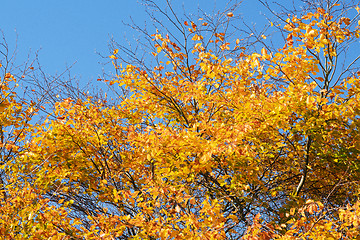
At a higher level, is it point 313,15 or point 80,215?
point 313,15

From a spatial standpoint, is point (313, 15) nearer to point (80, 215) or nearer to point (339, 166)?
point (339, 166)

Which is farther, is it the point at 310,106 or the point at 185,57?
the point at 185,57

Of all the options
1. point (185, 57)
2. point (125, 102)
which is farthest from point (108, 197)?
point (185, 57)

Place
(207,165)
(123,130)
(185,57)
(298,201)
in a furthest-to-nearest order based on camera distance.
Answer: (185,57) → (123,130) → (298,201) → (207,165)

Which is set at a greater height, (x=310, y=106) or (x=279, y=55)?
(x=279, y=55)

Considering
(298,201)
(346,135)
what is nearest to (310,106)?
(346,135)

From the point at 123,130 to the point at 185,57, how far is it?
213cm

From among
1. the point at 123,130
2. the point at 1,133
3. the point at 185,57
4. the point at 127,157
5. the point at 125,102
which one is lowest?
the point at 1,133

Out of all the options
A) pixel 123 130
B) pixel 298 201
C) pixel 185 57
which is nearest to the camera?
pixel 298 201

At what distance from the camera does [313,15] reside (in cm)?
586

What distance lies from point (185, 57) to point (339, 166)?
379cm

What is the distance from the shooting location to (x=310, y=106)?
5188 millimetres

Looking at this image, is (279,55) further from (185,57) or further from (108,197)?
(108,197)

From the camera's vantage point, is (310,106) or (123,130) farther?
(123,130)
